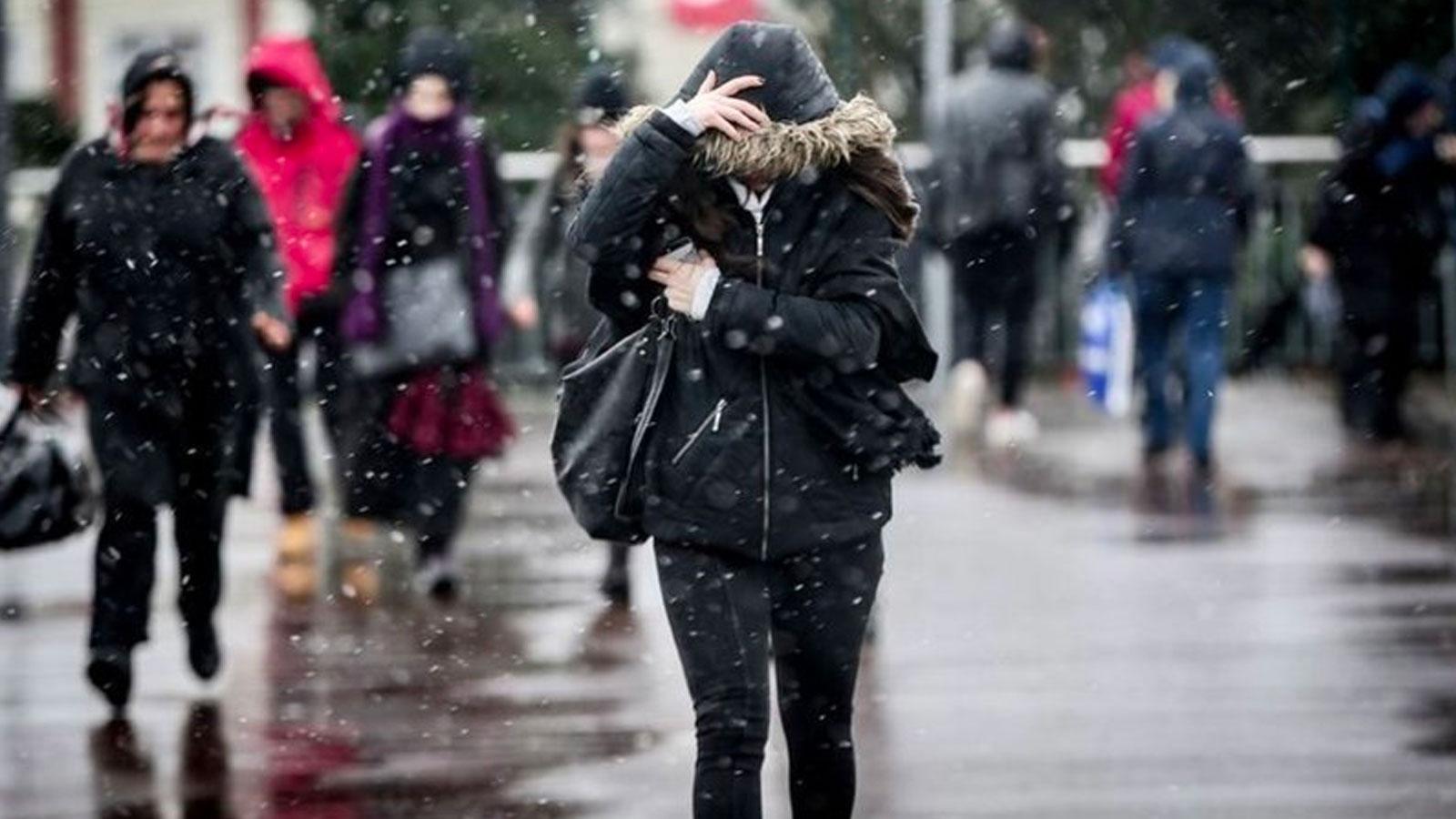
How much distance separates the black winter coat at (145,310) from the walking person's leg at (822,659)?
120 inches

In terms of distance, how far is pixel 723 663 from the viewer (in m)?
6.48

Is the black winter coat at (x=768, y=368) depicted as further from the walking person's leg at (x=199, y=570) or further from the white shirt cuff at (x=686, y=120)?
the walking person's leg at (x=199, y=570)

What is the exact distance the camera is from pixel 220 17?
33938 mm

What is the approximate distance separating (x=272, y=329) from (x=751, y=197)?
12.7ft

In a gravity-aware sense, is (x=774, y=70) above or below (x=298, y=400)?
above

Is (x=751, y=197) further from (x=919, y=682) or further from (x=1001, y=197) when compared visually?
(x=1001, y=197)

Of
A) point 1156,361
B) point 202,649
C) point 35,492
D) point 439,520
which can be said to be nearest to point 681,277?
point 202,649

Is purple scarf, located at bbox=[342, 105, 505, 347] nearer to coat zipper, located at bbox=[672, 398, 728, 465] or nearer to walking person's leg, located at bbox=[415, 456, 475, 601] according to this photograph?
walking person's leg, located at bbox=[415, 456, 475, 601]

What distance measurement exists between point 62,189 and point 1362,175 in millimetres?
8279

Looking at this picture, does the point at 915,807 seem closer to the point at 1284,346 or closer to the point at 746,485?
the point at 746,485

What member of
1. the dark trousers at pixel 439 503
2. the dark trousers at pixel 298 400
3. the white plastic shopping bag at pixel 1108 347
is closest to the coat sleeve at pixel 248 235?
the dark trousers at pixel 439 503

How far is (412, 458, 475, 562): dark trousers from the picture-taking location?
11859mm

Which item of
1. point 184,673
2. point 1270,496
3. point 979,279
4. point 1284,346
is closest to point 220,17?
point 1284,346

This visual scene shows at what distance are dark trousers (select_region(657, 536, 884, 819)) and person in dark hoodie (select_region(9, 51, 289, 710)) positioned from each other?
9.88ft
